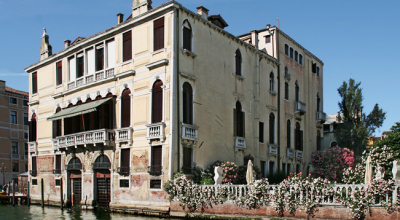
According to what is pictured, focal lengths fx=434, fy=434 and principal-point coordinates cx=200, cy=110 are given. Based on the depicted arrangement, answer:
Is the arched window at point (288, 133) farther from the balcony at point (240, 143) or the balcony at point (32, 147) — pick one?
the balcony at point (32, 147)

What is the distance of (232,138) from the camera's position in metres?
23.4

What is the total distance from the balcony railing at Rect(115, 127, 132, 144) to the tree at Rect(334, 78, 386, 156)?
18.0 m

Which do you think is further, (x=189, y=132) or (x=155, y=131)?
(x=189, y=132)

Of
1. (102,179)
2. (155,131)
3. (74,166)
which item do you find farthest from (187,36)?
(74,166)

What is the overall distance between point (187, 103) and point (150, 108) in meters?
1.80

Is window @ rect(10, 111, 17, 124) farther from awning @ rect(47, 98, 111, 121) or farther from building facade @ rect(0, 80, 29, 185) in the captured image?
awning @ rect(47, 98, 111, 121)

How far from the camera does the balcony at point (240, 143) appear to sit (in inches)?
927

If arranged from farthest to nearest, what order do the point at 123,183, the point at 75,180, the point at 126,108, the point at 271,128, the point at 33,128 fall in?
the point at 33,128, the point at 271,128, the point at 75,180, the point at 126,108, the point at 123,183

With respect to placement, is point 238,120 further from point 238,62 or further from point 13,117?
point 13,117

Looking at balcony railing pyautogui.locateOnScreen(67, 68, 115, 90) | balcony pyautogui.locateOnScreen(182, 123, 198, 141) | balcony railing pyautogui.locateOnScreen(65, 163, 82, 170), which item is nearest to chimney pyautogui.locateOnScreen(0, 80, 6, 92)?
balcony railing pyautogui.locateOnScreen(67, 68, 115, 90)

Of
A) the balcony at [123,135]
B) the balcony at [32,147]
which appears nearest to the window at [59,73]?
the balcony at [32,147]

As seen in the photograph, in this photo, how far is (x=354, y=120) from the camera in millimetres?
34156

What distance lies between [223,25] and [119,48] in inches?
241

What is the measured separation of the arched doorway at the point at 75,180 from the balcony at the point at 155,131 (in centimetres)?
674
